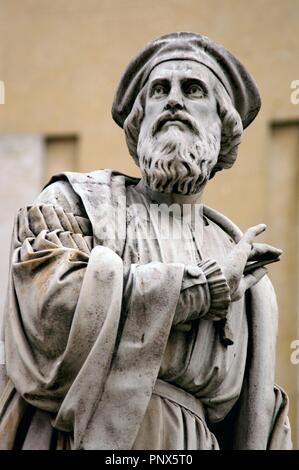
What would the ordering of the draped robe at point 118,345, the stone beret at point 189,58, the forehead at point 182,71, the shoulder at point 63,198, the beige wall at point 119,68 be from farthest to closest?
1. the beige wall at point 119,68
2. the stone beret at point 189,58
3. the forehead at point 182,71
4. the shoulder at point 63,198
5. the draped robe at point 118,345

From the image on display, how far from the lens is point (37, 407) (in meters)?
8.38

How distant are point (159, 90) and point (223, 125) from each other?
0.92 ft

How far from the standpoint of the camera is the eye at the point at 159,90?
889cm

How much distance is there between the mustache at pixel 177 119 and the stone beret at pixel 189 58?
23 cm

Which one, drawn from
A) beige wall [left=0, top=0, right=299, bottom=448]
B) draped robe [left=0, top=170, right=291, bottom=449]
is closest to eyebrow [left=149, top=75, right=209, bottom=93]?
draped robe [left=0, top=170, right=291, bottom=449]

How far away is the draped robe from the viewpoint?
8.25 m

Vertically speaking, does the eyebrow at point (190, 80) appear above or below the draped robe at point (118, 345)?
above

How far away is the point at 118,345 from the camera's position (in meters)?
8.29

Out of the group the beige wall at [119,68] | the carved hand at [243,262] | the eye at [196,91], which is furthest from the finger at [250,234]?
the beige wall at [119,68]

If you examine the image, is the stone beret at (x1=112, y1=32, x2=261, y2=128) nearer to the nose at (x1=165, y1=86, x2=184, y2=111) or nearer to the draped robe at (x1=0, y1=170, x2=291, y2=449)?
the nose at (x1=165, y1=86, x2=184, y2=111)

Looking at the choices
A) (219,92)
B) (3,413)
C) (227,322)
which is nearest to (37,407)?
(3,413)

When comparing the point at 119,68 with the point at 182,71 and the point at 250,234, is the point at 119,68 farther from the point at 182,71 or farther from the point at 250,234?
the point at 250,234

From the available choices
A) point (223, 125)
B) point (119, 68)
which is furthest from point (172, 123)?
point (119, 68)

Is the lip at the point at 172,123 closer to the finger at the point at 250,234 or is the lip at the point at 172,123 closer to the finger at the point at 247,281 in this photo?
the finger at the point at 250,234
